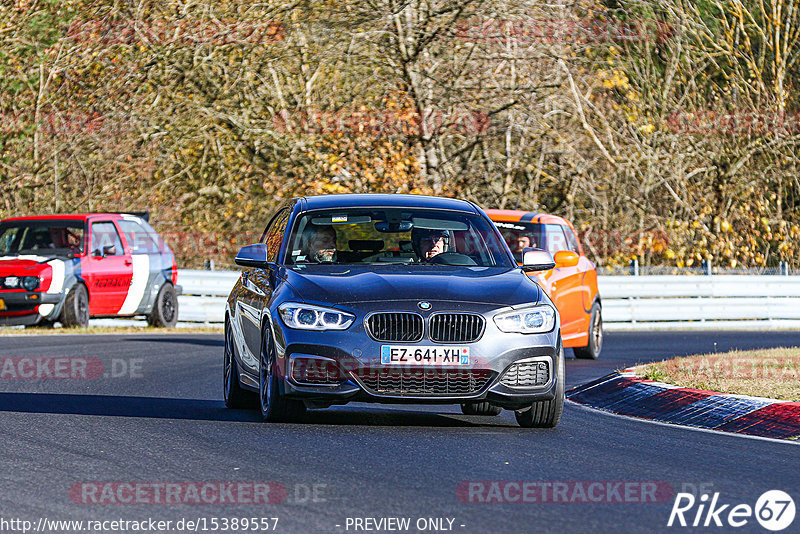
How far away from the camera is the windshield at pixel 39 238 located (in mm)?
22891

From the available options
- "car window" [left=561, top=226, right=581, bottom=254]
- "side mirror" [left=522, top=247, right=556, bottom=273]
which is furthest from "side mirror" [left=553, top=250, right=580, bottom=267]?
"side mirror" [left=522, top=247, right=556, bottom=273]

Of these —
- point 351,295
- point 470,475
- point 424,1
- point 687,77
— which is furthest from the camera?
point 687,77

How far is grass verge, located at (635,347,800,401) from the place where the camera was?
11789 millimetres

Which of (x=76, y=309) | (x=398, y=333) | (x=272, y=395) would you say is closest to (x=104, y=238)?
(x=76, y=309)

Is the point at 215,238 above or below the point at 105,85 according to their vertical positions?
below

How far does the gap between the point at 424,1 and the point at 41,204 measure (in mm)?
9140

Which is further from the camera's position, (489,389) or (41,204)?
(41,204)

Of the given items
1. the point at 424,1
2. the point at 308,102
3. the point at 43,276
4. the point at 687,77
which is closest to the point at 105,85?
the point at 308,102

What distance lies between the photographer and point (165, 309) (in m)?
24.6

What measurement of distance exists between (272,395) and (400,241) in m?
1.69

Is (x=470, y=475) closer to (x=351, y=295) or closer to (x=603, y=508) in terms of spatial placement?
(x=603, y=508)

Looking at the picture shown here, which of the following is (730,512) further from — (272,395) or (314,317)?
(272,395)

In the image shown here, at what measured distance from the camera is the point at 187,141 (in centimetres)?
3172

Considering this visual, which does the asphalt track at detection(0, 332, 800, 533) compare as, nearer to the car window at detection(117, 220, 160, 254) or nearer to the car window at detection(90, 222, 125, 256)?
the car window at detection(90, 222, 125, 256)
